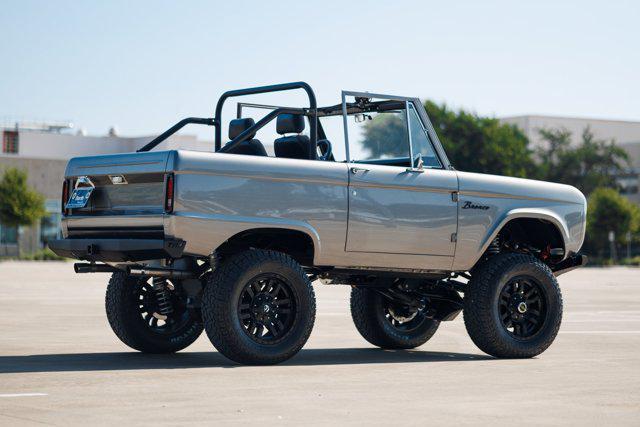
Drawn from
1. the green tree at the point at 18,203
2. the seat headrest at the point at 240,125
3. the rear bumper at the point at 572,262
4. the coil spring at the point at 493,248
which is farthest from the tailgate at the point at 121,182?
the green tree at the point at 18,203

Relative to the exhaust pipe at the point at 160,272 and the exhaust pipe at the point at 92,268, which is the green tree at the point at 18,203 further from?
the exhaust pipe at the point at 160,272

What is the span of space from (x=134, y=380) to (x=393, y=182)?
3.18 metres

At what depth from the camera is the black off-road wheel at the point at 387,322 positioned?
1216 centimetres

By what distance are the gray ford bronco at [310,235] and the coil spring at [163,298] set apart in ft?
0.04

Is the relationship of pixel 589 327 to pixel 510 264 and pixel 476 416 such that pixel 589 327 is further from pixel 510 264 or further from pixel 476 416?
pixel 476 416

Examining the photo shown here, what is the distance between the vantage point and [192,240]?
31.2 ft

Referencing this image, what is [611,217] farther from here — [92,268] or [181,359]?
[92,268]

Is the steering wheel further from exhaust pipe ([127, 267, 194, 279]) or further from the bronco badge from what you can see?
exhaust pipe ([127, 267, 194, 279])

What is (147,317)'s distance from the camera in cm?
1095

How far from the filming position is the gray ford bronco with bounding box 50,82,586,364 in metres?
9.60

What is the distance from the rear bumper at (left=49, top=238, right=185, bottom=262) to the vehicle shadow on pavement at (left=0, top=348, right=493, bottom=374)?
844 mm

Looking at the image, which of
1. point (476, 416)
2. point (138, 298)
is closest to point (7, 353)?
point (138, 298)

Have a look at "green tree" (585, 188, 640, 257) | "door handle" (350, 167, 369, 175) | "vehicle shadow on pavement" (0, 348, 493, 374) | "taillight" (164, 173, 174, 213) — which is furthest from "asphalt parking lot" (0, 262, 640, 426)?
"green tree" (585, 188, 640, 257)

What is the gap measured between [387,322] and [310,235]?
7.90 ft
